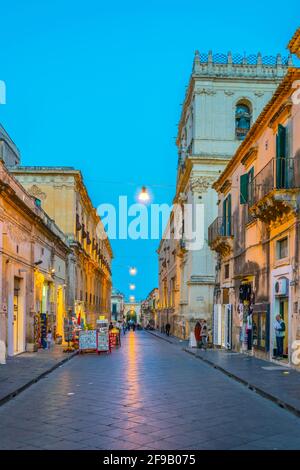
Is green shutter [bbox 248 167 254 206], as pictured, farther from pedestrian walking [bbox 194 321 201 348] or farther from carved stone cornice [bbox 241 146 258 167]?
pedestrian walking [bbox 194 321 201 348]

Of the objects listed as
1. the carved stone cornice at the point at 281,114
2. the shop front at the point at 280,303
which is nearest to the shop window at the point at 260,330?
the shop front at the point at 280,303

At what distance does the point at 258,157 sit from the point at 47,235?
12262 millimetres

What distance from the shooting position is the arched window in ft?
132

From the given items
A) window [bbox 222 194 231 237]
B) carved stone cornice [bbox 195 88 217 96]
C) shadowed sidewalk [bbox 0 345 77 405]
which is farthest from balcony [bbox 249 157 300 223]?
carved stone cornice [bbox 195 88 217 96]

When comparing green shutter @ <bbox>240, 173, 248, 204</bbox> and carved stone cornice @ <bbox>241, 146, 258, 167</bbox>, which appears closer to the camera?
carved stone cornice @ <bbox>241, 146, 258, 167</bbox>

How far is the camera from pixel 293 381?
14.6m

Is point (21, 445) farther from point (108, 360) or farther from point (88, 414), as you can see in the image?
point (108, 360)

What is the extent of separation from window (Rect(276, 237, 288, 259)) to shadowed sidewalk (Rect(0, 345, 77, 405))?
25.8 feet

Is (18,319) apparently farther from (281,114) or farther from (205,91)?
(205,91)

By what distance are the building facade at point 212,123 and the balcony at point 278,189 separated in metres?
19.2

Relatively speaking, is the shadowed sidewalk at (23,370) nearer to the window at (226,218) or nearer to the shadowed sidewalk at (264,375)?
the shadowed sidewalk at (264,375)

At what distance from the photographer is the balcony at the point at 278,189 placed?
57.7 feet
